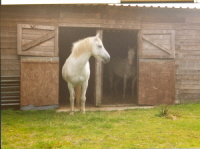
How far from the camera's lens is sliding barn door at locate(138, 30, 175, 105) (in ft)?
27.0

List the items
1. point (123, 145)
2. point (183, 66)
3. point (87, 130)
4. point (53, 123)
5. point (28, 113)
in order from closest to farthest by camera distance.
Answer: point (123, 145) → point (87, 130) → point (53, 123) → point (28, 113) → point (183, 66)

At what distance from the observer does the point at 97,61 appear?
7949 millimetres

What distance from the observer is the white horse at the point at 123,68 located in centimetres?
961

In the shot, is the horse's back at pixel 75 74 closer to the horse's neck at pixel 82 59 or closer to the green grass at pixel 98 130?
the horse's neck at pixel 82 59

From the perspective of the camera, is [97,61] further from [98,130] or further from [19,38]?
[98,130]

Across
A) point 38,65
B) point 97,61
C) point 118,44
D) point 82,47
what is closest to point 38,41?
point 38,65

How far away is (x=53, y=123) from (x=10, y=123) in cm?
90

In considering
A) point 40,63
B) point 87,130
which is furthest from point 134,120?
point 40,63

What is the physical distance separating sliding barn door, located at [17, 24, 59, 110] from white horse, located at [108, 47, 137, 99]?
9.70ft

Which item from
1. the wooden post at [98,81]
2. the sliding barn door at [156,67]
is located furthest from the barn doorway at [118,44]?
the wooden post at [98,81]

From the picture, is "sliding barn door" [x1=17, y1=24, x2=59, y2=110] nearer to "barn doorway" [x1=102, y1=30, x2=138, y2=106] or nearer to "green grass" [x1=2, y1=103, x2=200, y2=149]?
"green grass" [x1=2, y1=103, x2=200, y2=149]

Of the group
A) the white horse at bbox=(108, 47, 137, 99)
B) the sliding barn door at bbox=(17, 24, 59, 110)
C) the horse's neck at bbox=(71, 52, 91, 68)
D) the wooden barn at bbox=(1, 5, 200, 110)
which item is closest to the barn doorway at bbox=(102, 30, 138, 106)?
the white horse at bbox=(108, 47, 137, 99)

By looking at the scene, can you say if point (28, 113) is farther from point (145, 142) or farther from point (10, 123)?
point (145, 142)

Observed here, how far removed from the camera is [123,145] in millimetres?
4020
